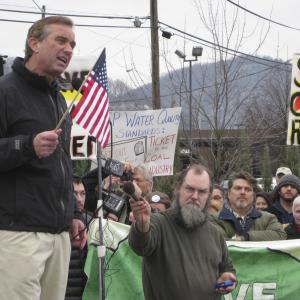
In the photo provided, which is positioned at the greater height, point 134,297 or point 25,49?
point 25,49

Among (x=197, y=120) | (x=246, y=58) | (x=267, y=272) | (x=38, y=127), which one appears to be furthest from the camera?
(x=246, y=58)

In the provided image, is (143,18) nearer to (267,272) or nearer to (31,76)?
(267,272)

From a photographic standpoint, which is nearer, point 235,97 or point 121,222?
point 121,222

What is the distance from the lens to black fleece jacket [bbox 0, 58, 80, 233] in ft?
8.80

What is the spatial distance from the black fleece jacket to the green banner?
113 inches

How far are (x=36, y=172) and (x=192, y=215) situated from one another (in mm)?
1298

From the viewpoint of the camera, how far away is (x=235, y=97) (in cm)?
1719

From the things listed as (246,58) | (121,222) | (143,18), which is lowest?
(121,222)

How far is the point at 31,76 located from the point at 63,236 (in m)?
0.75

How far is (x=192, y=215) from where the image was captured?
12.5 ft

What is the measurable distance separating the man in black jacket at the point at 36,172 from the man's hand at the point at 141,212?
33cm

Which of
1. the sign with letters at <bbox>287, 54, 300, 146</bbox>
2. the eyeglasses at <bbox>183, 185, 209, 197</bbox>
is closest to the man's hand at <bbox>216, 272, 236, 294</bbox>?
the eyeglasses at <bbox>183, 185, 209, 197</bbox>

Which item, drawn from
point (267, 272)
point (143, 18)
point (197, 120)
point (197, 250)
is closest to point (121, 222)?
point (267, 272)

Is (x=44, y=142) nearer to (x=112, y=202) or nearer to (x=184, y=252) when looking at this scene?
(x=184, y=252)
